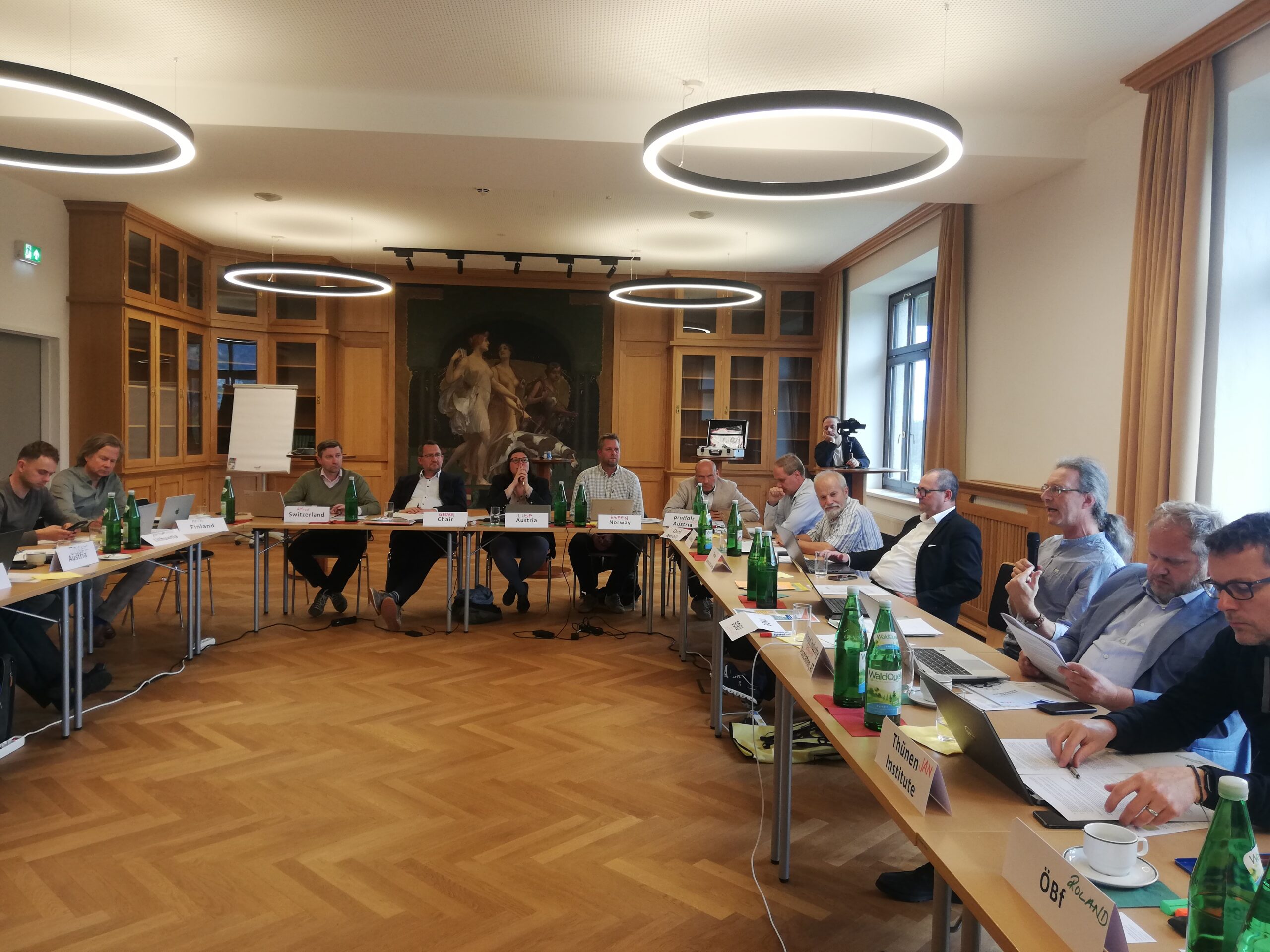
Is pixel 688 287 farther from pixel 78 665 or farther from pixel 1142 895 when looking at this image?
pixel 1142 895

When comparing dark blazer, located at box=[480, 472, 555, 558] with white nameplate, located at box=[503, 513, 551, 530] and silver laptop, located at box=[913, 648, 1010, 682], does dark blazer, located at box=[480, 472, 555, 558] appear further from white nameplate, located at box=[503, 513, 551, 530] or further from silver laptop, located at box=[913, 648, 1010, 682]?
silver laptop, located at box=[913, 648, 1010, 682]

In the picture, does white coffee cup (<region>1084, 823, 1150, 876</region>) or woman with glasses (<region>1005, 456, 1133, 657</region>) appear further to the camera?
woman with glasses (<region>1005, 456, 1133, 657</region>)

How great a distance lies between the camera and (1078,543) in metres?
3.02

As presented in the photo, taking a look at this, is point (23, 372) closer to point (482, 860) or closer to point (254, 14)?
point (254, 14)

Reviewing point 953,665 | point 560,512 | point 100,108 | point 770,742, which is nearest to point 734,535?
point 770,742

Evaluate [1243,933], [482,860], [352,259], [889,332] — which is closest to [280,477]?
[352,259]

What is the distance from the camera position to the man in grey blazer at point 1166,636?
1991mm

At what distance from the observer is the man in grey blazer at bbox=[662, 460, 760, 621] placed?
237 inches

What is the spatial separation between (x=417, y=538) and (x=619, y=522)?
1510mm

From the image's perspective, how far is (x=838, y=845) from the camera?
2.79 metres

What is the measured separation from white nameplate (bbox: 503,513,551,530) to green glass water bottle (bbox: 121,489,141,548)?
209 cm

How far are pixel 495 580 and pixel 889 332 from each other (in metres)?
4.95

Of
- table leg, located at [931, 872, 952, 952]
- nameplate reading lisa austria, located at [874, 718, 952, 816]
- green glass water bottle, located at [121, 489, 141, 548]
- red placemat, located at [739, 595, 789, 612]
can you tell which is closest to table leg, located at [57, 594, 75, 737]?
green glass water bottle, located at [121, 489, 141, 548]

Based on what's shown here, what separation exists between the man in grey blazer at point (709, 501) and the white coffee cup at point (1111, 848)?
15.1ft
